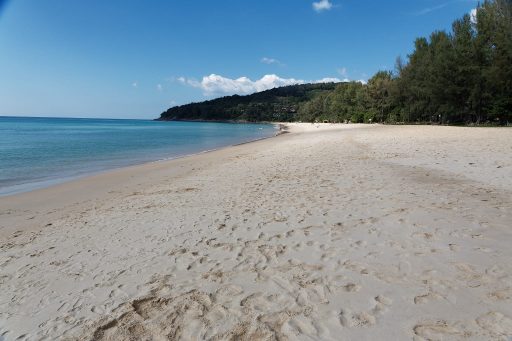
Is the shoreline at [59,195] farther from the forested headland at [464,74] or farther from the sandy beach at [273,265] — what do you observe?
the forested headland at [464,74]

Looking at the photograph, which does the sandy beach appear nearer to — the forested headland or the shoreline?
the shoreline

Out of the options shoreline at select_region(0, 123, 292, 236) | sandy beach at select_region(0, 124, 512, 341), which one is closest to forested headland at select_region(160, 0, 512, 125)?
sandy beach at select_region(0, 124, 512, 341)

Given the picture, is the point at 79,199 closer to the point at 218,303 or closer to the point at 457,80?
the point at 218,303

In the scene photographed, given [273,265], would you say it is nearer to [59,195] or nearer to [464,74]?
[59,195]

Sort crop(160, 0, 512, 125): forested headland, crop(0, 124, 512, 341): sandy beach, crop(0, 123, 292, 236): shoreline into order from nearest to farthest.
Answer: crop(0, 124, 512, 341): sandy beach → crop(0, 123, 292, 236): shoreline → crop(160, 0, 512, 125): forested headland

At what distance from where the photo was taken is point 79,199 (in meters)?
10.4

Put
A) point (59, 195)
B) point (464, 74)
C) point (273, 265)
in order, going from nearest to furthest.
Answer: point (273, 265) < point (59, 195) < point (464, 74)

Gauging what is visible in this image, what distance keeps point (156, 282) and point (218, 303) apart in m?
0.99

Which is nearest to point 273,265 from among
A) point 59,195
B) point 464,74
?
point 59,195

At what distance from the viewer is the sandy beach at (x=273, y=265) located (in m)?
3.19

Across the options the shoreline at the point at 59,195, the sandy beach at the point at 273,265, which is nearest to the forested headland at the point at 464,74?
the sandy beach at the point at 273,265

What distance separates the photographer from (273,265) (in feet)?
14.4

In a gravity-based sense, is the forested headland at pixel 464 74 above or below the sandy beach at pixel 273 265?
above

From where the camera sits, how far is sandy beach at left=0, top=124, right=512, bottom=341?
3191 millimetres
